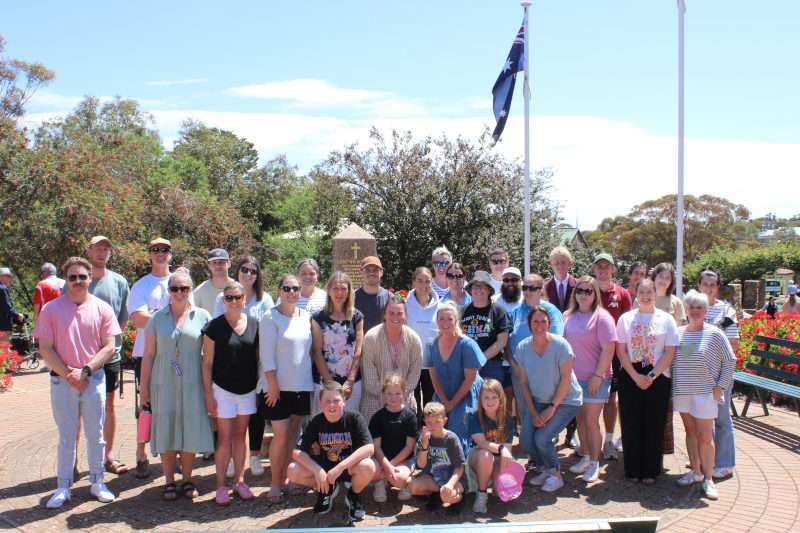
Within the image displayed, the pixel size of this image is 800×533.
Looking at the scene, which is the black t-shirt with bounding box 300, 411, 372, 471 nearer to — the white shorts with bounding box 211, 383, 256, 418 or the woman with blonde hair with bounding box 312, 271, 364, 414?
the woman with blonde hair with bounding box 312, 271, 364, 414

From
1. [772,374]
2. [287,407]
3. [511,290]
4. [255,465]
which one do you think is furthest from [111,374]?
[772,374]

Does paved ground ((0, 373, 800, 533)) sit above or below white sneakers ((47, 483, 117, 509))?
below

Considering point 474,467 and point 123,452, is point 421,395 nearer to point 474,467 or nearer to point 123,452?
point 474,467

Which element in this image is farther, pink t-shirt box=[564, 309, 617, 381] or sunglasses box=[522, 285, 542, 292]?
sunglasses box=[522, 285, 542, 292]

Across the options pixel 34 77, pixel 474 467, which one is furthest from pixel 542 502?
pixel 34 77

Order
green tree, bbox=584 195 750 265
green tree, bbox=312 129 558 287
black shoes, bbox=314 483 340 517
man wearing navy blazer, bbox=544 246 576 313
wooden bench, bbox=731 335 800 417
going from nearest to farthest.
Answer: black shoes, bbox=314 483 340 517 → man wearing navy blazer, bbox=544 246 576 313 → wooden bench, bbox=731 335 800 417 → green tree, bbox=312 129 558 287 → green tree, bbox=584 195 750 265

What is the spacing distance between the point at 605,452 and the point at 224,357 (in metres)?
3.72

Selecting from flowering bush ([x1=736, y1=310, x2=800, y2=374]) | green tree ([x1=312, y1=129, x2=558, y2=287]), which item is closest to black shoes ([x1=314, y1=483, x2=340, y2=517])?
flowering bush ([x1=736, y1=310, x2=800, y2=374])

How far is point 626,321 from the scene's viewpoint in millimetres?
5863

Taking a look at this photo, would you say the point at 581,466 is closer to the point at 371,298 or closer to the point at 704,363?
the point at 704,363

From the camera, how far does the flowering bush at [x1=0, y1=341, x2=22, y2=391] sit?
10.5 meters

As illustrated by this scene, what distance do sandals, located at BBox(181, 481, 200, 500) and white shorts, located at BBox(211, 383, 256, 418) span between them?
2.18 feet

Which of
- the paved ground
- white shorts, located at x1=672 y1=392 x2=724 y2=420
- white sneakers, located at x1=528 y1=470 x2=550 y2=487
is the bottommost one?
the paved ground

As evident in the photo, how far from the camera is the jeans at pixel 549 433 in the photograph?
224 inches
